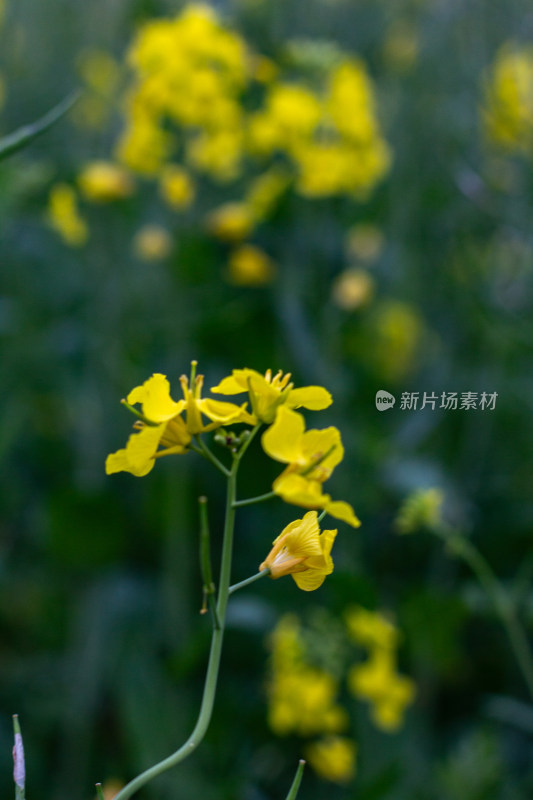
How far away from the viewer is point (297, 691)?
103 centimetres

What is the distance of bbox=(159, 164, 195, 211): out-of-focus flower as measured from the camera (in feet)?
3.55

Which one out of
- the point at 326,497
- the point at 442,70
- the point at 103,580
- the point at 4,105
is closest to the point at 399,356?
the point at 442,70

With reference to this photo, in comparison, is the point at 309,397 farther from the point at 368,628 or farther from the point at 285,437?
the point at 368,628

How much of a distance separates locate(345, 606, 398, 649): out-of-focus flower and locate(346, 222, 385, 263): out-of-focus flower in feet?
2.51

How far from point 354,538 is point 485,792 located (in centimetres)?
41

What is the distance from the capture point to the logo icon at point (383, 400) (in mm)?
1320

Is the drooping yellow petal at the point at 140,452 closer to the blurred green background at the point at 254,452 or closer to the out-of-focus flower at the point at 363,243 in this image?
the blurred green background at the point at 254,452

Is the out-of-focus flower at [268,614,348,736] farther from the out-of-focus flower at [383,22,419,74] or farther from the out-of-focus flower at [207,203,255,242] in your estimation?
the out-of-focus flower at [383,22,419,74]

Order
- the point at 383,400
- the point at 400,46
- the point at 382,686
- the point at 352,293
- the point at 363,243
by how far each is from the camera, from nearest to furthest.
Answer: the point at 382,686 → the point at 352,293 → the point at 383,400 → the point at 363,243 → the point at 400,46

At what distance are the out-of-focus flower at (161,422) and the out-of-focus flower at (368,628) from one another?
67 cm

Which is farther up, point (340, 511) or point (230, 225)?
point (340, 511)

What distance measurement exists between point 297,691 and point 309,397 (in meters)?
0.73

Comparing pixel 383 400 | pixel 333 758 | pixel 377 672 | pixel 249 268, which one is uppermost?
pixel 249 268

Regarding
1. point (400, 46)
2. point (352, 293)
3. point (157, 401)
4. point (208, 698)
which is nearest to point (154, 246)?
point (352, 293)
